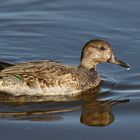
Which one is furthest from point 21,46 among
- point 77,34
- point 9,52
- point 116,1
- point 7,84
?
point 116,1

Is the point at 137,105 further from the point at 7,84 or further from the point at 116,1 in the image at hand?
the point at 116,1

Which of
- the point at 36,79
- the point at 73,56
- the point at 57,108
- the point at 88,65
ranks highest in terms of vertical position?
the point at 73,56

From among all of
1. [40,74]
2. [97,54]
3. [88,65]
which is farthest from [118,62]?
[40,74]

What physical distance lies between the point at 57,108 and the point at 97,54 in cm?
175

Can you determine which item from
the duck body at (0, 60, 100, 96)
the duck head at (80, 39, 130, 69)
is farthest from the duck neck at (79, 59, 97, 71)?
the duck body at (0, 60, 100, 96)

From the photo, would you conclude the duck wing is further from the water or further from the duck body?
the water

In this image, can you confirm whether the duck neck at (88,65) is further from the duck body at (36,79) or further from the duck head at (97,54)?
the duck body at (36,79)

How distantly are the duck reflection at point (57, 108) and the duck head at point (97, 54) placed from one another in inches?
31.6

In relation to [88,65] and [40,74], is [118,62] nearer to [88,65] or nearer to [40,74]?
[88,65]

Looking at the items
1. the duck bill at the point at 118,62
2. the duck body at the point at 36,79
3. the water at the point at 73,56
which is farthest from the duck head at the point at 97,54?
the duck body at the point at 36,79

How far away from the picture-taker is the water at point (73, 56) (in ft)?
34.6

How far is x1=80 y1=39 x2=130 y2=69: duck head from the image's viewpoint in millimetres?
12633

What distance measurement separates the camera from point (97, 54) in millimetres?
12727

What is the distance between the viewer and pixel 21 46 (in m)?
14.2
